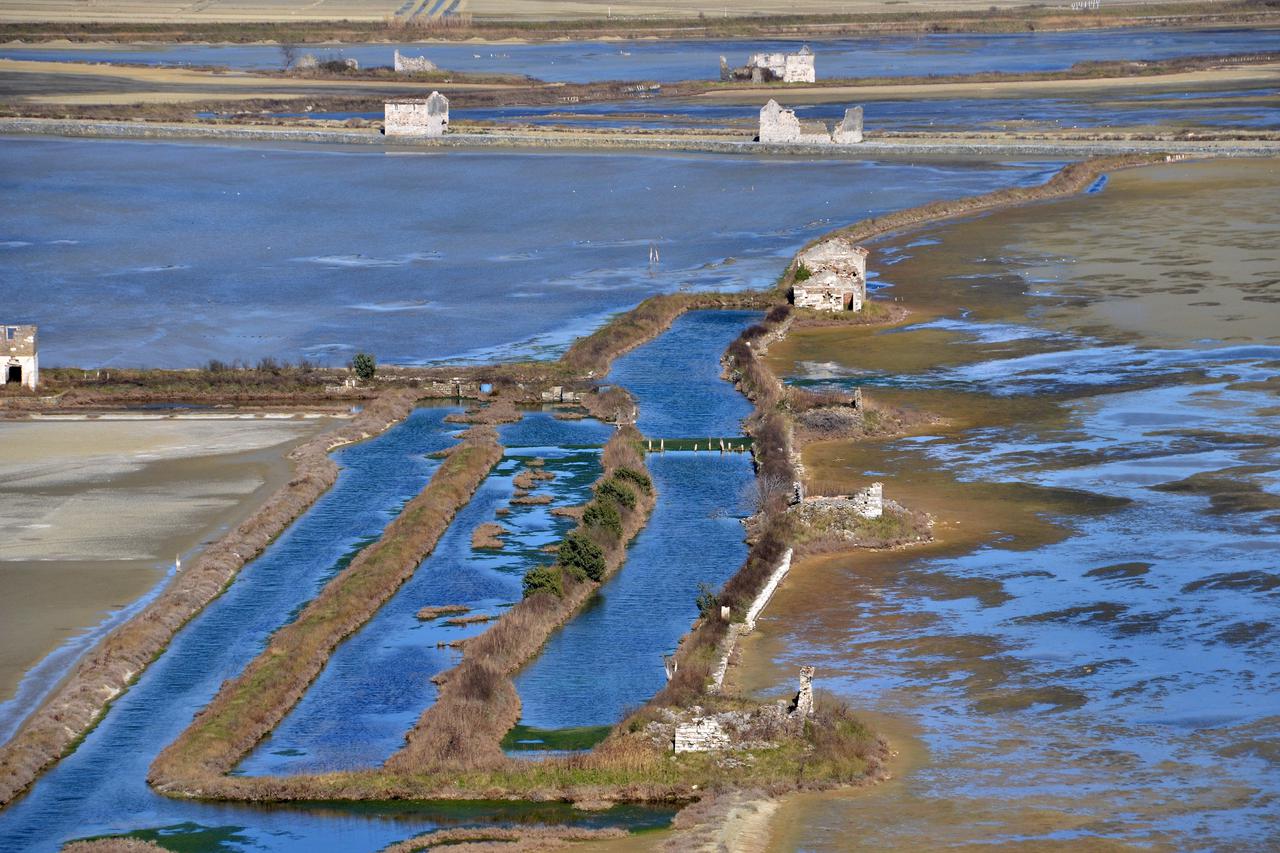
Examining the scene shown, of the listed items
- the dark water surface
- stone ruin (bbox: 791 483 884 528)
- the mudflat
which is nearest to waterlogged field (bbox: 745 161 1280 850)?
stone ruin (bbox: 791 483 884 528)

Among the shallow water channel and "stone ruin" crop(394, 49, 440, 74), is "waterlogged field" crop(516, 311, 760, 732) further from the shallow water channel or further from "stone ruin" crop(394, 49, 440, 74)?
"stone ruin" crop(394, 49, 440, 74)

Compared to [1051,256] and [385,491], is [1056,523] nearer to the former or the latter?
[385,491]

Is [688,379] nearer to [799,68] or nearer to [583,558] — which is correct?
[583,558]

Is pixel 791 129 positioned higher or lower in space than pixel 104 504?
higher

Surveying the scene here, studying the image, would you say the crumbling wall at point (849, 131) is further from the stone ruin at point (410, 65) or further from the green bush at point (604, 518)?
the green bush at point (604, 518)

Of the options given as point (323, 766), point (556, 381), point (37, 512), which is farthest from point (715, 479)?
point (323, 766)

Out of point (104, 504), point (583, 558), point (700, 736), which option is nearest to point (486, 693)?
point (700, 736)
